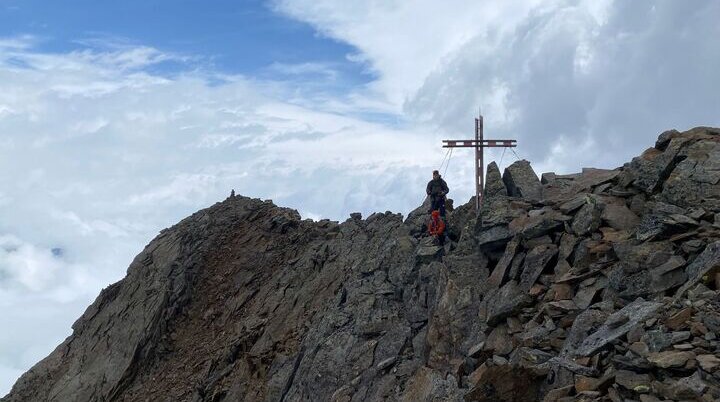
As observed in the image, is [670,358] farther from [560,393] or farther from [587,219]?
[587,219]

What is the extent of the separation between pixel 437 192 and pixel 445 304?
651 cm

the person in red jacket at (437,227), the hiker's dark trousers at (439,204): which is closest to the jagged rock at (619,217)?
the person in red jacket at (437,227)

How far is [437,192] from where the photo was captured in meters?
26.2

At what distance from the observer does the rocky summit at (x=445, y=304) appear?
47.7 ft

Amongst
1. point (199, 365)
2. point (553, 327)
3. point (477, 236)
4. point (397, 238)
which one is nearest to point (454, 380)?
point (553, 327)

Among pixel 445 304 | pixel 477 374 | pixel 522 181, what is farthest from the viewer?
pixel 522 181

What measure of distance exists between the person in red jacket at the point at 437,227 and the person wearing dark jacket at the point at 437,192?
60 centimetres

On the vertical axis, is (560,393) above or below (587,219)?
below

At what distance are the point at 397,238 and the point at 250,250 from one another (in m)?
12.3

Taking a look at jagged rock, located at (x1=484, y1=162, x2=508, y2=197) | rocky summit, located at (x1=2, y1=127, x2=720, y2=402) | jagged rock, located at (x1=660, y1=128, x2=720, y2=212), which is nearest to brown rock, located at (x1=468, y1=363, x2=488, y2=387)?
rocky summit, located at (x1=2, y1=127, x2=720, y2=402)

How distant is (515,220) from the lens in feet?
70.8

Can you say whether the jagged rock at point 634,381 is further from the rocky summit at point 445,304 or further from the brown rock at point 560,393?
the brown rock at point 560,393

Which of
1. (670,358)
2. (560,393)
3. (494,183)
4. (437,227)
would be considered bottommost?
(560,393)

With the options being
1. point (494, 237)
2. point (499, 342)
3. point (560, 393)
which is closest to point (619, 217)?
point (494, 237)
